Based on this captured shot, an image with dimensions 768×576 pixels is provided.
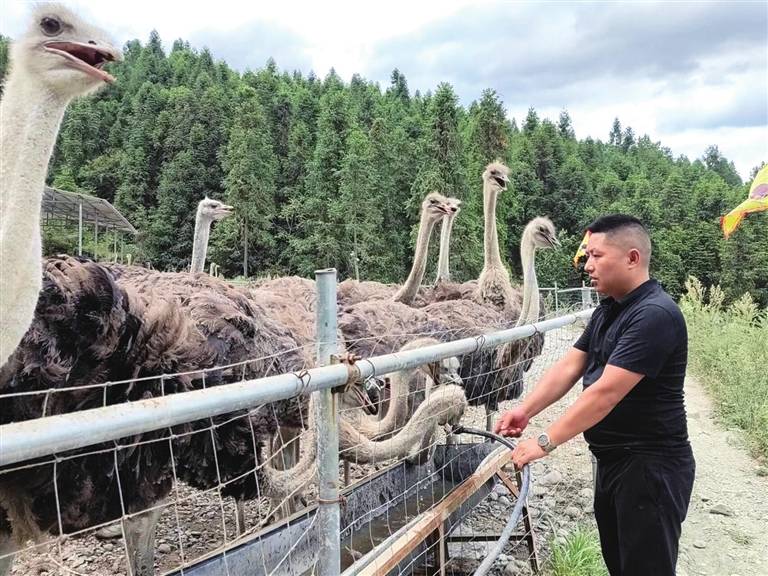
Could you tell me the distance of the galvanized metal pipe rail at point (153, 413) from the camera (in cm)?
97

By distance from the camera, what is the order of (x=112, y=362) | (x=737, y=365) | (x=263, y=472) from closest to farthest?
(x=112, y=362) → (x=263, y=472) → (x=737, y=365)

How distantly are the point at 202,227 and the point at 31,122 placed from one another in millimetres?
5933

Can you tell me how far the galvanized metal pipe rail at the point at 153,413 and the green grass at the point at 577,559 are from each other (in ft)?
6.59

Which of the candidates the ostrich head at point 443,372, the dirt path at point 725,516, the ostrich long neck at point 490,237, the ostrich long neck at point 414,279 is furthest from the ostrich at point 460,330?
the dirt path at point 725,516

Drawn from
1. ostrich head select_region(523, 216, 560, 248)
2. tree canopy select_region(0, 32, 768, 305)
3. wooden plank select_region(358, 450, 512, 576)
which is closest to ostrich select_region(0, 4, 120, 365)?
wooden plank select_region(358, 450, 512, 576)

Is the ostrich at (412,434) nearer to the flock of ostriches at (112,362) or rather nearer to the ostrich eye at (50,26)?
the flock of ostriches at (112,362)

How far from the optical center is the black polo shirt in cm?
205

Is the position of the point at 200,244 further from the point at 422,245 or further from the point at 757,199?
the point at 757,199

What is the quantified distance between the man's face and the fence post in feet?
3.24

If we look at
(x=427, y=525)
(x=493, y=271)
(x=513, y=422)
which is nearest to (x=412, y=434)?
(x=427, y=525)

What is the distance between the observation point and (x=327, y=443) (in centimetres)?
171

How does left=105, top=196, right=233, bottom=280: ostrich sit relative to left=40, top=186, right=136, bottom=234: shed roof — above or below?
below

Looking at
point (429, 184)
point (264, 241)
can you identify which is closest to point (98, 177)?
point (264, 241)

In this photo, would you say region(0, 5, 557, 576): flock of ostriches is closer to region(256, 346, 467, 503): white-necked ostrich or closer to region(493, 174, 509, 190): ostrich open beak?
region(256, 346, 467, 503): white-necked ostrich
